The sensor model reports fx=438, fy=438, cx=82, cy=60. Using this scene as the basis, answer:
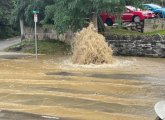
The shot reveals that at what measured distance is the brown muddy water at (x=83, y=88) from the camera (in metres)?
12.6

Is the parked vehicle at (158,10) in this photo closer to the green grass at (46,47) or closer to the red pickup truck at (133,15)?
the red pickup truck at (133,15)

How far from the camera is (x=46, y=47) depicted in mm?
29781

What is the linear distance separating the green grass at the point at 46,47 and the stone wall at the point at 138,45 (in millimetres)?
3368

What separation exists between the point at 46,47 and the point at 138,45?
6568 mm

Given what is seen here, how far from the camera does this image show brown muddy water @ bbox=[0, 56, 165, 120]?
12.6 m

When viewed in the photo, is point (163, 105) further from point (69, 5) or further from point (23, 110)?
point (69, 5)

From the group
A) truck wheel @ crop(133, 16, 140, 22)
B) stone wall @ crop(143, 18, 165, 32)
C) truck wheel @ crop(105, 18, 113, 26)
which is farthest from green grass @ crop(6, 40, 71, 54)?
stone wall @ crop(143, 18, 165, 32)

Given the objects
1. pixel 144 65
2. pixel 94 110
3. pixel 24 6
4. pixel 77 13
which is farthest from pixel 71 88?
pixel 24 6

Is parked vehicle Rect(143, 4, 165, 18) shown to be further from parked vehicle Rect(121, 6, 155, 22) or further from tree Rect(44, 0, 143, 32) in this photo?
tree Rect(44, 0, 143, 32)

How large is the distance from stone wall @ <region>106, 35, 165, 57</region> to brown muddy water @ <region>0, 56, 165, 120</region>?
1515 mm

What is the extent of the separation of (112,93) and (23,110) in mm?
3921

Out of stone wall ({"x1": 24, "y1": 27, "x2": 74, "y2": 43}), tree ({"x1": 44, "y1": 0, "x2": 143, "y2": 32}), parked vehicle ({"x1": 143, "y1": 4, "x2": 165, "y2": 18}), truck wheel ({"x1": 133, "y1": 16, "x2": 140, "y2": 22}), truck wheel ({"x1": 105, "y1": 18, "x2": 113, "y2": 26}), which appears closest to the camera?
tree ({"x1": 44, "y1": 0, "x2": 143, "y2": 32})

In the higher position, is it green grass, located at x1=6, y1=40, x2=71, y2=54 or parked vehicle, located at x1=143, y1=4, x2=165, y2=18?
parked vehicle, located at x1=143, y1=4, x2=165, y2=18

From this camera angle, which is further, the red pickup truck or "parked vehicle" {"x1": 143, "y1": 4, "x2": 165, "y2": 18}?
"parked vehicle" {"x1": 143, "y1": 4, "x2": 165, "y2": 18}
